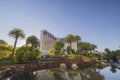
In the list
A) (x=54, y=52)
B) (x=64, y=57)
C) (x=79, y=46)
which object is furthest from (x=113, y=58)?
(x=64, y=57)

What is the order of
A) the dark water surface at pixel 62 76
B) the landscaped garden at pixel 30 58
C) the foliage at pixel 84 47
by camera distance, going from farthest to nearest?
the foliage at pixel 84 47
the landscaped garden at pixel 30 58
the dark water surface at pixel 62 76

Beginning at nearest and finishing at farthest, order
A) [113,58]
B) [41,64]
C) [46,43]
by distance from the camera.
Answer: [41,64] → [113,58] → [46,43]

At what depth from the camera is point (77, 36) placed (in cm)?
10688

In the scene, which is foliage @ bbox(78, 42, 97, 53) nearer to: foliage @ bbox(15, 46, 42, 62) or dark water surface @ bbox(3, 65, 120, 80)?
foliage @ bbox(15, 46, 42, 62)

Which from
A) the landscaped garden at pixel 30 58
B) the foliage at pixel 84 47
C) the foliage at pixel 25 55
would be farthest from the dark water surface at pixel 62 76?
the foliage at pixel 84 47

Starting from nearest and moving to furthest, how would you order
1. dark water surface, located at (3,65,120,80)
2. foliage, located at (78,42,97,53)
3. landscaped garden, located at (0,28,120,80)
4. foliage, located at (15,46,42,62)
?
dark water surface, located at (3,65,120,80)
landscaped garden, located at (0,28,120,80)
foliage, located at (15,46,42,62)
foliage, located at (78,42,97,53)

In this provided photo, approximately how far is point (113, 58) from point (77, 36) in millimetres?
59581

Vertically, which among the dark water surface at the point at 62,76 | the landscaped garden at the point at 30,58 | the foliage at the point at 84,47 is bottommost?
the dark water surface at the point at 62,76

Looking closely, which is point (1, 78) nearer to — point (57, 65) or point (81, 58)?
point (57, 65)

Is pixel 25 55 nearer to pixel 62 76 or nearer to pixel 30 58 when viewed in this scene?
pixel 30 58

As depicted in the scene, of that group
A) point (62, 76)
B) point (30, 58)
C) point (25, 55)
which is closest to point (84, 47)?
point (30, 58)

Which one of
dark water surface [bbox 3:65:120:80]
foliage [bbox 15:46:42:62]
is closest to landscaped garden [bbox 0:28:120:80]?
foliage [bbox 15:46:42:62]

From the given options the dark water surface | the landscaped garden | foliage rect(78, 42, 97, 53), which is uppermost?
foliage rect(78, 42, 97, 53)

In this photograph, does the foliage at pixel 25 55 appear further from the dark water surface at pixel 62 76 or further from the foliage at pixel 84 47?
the foliage at pixel 84 47
